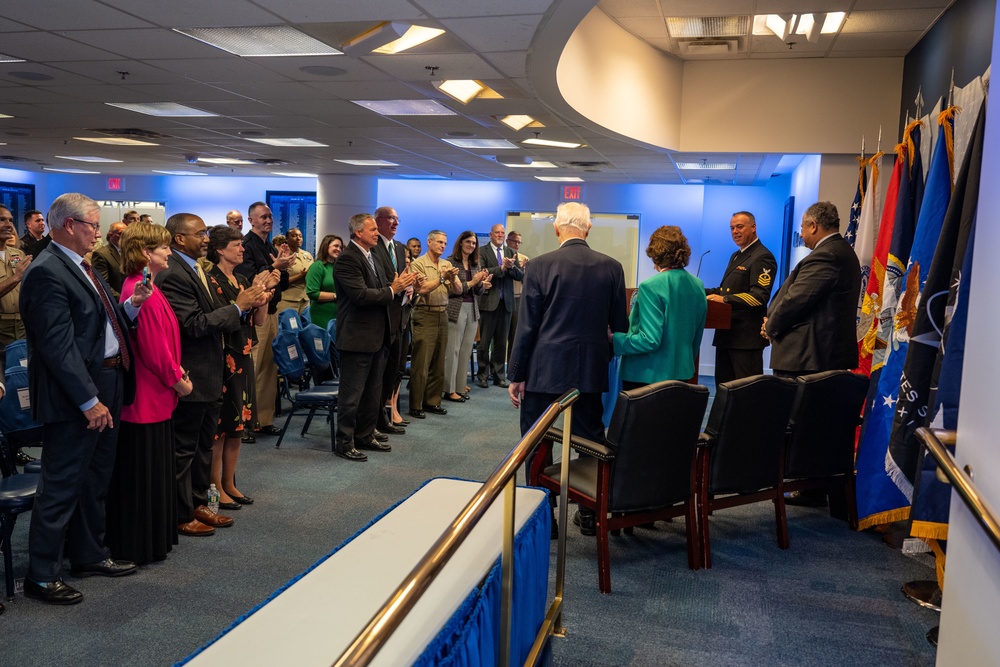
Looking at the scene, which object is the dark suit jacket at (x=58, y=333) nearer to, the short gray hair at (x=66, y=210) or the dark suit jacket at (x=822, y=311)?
the short gray hair at (x=66, y=210)

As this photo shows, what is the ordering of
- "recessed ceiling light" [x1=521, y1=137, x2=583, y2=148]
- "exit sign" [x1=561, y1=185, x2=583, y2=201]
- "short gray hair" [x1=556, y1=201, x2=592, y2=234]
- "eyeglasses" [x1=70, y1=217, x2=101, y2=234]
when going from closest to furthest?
"eyeglasses" [x1=70, y1=217, x2=101, y2=234] < "short gray hair" [x1=556, y1=201, x2=592, y2=234] < "recessed ceiling light" [x1=521, y1=137, x2=583, y2=148] < "exit sign" [x1=561, y1=185, x2=583, y2=201]

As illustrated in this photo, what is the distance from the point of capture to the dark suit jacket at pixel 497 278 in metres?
8.55

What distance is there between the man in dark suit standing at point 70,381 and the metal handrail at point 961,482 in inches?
113

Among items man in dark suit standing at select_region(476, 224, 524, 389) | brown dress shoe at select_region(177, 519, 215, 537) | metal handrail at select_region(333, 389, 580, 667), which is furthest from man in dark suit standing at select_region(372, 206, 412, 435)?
metal handrail at select_region(333, 389, 580, 667)

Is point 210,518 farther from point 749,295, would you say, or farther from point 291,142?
point 291,142

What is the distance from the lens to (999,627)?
1.79 m

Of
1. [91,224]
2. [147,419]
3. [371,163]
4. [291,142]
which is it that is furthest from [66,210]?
[371,163]

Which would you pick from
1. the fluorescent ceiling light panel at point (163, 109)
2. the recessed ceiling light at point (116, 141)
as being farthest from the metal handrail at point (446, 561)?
the recessed ceiling light at point (116, 141)

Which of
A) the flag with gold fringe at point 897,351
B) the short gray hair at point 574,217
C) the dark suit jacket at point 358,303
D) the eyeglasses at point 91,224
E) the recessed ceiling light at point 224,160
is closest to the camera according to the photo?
the eyeglasses at point 91,224

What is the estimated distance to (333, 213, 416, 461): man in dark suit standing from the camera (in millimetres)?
5297

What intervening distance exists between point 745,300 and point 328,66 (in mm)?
3341

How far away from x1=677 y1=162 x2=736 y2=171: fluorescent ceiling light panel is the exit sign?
13.6 ft

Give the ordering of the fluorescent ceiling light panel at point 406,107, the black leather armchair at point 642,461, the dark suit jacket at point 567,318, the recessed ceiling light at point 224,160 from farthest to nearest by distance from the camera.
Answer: the recessed ceiling light at point 224,160 → the fluorescent ceiling light panel at point 406,107 → the dark suit jacket at point 567,318 → the black leather armchair at point 642,461

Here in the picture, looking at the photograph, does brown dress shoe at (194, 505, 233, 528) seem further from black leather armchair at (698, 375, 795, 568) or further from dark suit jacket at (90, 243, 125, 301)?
dark suit jacket at (90, 243, 125, 301)
